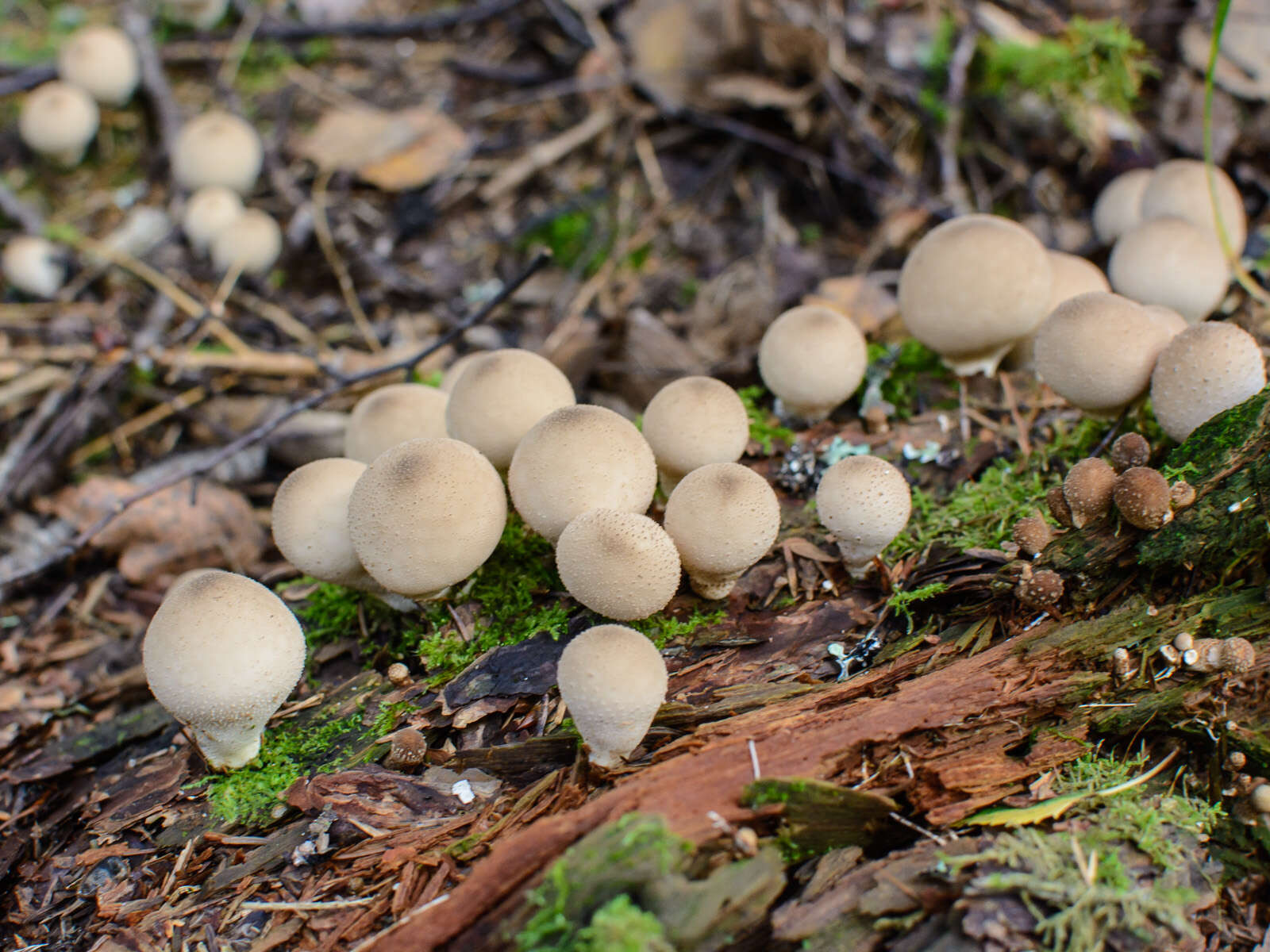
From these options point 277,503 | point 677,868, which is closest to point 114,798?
point 277,503

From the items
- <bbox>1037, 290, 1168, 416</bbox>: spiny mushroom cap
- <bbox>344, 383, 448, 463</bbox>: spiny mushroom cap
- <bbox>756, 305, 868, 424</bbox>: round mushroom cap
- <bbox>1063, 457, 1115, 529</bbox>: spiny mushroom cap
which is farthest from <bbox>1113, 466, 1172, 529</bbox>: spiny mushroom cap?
<bbox>344, 383, 448, 463</bbox>: spiny mushroom cap

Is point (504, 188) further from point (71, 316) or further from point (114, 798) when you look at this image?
point (114, 798)

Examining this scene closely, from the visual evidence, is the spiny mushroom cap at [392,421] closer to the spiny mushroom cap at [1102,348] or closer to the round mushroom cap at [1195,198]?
the spiny mushroom cap at [1102,348]

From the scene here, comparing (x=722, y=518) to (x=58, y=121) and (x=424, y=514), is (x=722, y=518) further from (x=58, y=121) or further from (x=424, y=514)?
(x=58, y=121)

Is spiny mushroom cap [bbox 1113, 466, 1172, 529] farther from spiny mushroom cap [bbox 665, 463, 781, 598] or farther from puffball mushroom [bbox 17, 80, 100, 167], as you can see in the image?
puffball mushroom [bbox 17, 80, 100, 167]

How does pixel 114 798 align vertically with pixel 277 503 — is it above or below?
below
